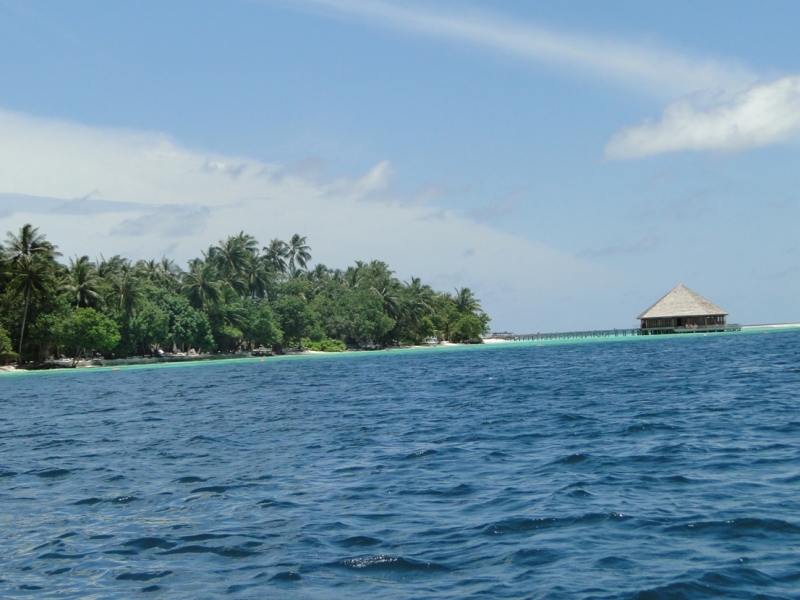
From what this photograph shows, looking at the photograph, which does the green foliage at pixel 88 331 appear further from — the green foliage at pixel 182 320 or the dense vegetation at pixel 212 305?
the green foliage at pixel 182 320

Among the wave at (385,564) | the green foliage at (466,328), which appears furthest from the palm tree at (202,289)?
the wave at (385,564)

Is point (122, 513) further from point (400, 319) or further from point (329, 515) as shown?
point (400, 319)

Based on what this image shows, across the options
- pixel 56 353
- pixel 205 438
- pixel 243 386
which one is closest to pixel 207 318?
pixel 56 353

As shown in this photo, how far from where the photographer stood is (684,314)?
92188 millimetres

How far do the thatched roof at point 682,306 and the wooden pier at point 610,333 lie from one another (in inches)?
66.1

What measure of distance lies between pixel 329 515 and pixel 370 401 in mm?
16491

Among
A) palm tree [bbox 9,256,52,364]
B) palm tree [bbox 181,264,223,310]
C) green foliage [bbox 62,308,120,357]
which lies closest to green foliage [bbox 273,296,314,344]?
palm tree [bbox 181,264,223,310]

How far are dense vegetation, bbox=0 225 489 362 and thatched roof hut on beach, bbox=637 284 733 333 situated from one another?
78.8 ft

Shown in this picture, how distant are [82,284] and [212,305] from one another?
14396mm

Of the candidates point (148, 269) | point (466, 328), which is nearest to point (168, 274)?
point (148, 269)

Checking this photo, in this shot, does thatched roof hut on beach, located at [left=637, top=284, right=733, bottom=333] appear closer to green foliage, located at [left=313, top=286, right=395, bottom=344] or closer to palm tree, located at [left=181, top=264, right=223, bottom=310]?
green foliage, located at [left=313, top=286, right=395, bottom=344]

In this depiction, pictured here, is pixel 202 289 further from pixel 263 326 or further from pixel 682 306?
pixel 682 306

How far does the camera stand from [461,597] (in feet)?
22.5

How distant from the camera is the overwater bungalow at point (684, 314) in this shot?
92.2m
